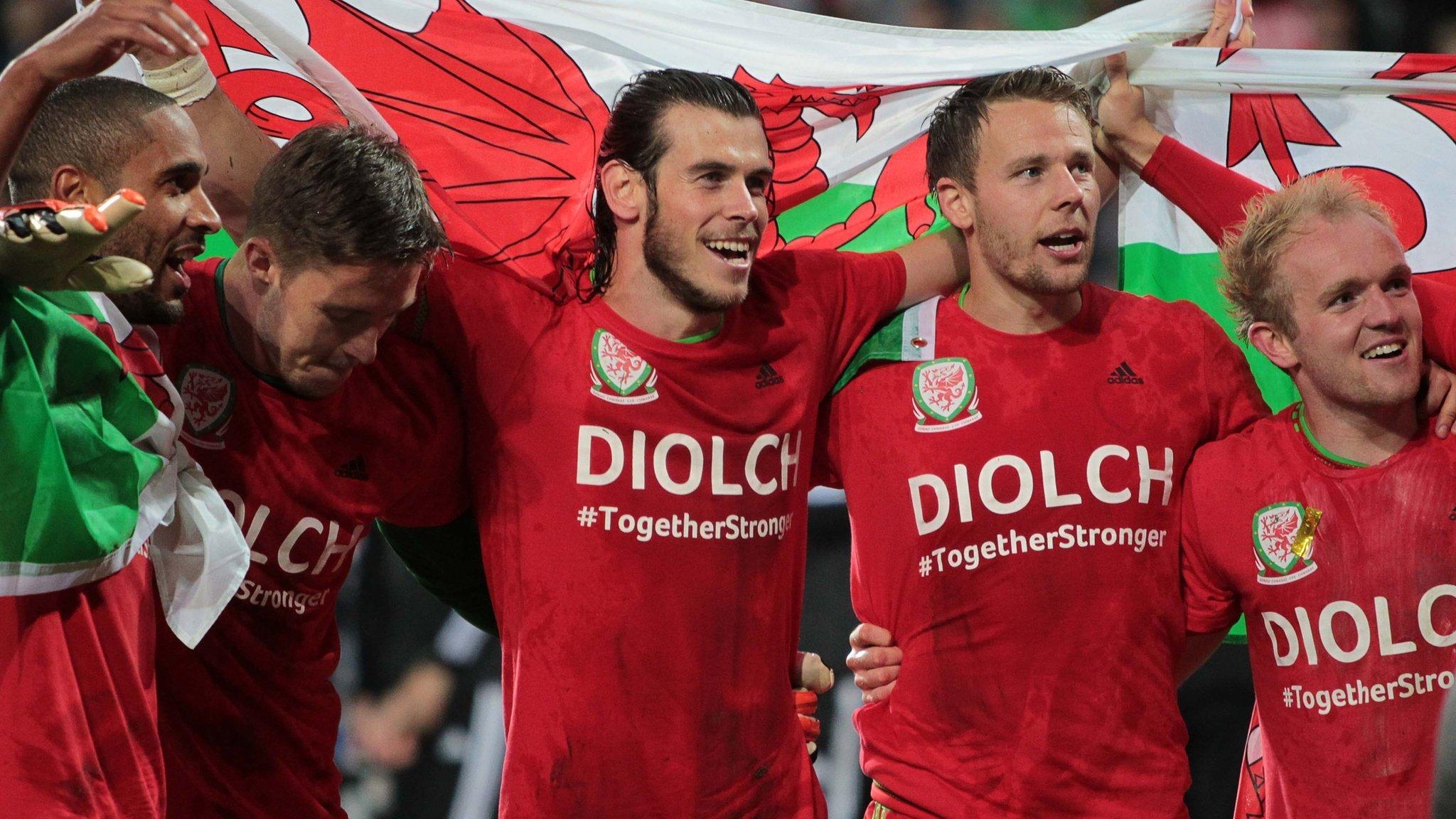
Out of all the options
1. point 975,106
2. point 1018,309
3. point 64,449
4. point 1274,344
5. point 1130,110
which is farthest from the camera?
point 1130,110

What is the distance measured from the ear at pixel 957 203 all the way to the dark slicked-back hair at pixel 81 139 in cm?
155

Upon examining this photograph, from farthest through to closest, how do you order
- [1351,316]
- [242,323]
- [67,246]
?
[1351,316] → [242,323] → [67,246]

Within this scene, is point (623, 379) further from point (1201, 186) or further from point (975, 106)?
point (1201, 186)

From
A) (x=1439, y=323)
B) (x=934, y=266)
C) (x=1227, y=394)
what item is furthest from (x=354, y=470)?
(x=1439, y=323)

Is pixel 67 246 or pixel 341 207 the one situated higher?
pixel 341 207

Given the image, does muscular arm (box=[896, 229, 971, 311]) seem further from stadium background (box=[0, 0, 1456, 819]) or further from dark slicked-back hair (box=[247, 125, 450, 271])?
stadium background (box=[0, 0, 1456, 819])

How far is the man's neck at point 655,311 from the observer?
2.81 meters

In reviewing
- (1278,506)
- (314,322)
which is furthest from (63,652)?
(1278,506)

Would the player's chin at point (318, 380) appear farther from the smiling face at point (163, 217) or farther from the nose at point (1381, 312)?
the nose at point (1381, 312)

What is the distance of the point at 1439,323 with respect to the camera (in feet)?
Result: 9.19

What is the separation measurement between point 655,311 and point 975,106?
0.83 meters

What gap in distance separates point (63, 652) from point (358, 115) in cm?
132

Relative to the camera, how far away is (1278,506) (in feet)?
9.09

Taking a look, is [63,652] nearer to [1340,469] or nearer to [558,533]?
[558,533]
